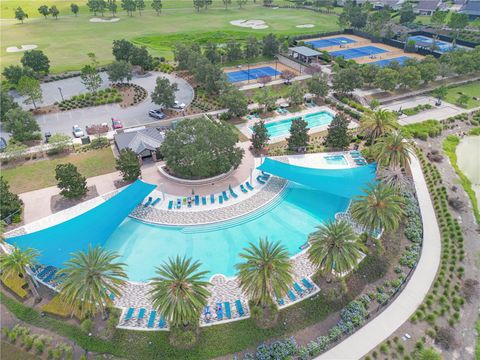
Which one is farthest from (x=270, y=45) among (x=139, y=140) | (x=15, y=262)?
(x=15, y=262)

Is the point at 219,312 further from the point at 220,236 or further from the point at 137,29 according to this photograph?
the point at 137,29

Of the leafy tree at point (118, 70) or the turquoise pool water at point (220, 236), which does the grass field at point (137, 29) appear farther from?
the turquoise pool water at point (220, 236)

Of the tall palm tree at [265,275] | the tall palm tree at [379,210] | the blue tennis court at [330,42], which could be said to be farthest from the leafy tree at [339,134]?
the blue tennis court at [330,42]

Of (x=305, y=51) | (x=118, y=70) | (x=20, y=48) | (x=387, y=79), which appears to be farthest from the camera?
(x=20, y=48)

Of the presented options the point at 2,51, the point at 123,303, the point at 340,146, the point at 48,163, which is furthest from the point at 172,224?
the point at 2,51

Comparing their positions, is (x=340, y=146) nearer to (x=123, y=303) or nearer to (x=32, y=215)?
(x=123, y=303)

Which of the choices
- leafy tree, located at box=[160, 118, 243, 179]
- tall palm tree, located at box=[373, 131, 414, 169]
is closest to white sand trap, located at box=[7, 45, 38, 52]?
leafy tree, located at box=[160, 118, 243, 179]
